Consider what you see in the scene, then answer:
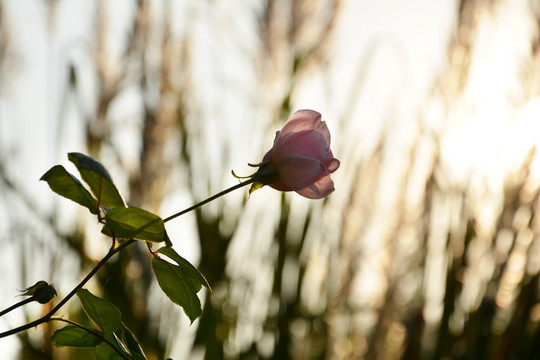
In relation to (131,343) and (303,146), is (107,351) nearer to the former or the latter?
(131,343)

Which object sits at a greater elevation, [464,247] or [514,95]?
[514,95]

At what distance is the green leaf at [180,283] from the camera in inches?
10.7

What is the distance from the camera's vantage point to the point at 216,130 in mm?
1046

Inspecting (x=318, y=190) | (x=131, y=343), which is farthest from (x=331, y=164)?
(x=131, y=343)

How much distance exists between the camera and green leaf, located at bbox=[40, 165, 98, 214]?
9.7 inches

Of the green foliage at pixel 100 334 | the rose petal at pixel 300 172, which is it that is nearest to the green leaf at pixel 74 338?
the green foliage at pixel 100 334

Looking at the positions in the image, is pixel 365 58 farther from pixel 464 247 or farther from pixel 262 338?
pixel 262 338

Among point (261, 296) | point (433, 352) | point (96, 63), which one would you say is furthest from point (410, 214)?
point (96, 63)

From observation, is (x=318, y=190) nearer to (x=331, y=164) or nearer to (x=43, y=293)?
(x=331, y=164)

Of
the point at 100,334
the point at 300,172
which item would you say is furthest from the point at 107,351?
the point at 300,172

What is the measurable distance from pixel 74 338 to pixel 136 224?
0.07 metres

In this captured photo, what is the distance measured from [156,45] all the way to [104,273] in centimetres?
38

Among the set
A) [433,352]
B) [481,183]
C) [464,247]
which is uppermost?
Result: [481,183]

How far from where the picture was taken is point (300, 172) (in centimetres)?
28
